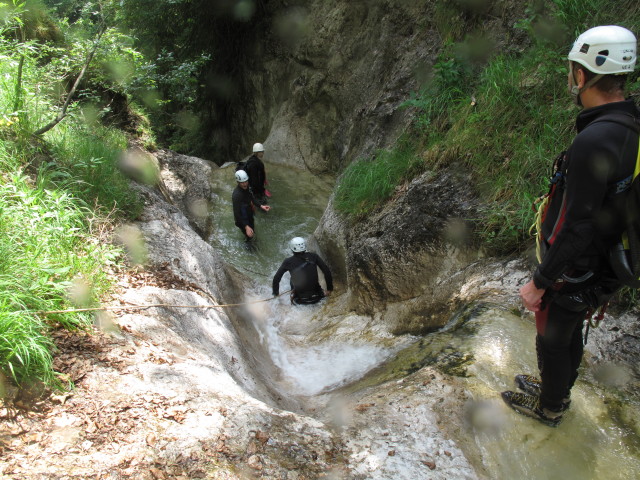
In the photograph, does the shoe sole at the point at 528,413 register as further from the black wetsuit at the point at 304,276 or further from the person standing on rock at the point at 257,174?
the person standing on rock at the point at 257,174

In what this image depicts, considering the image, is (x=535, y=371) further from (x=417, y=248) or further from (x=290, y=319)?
(x=290, y=319)

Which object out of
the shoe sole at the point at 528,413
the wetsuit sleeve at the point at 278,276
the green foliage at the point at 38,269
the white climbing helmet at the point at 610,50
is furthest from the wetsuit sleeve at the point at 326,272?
the white climbing helmet at the point at 610,50

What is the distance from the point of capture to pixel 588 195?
1.81 meters

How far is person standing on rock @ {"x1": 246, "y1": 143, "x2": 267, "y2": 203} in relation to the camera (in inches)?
385

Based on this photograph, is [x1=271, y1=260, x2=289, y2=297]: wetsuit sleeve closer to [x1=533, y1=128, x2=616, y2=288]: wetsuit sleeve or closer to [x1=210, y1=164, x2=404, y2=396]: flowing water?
[x1=210, y1=164, x2=404, y2=396]: flowing water

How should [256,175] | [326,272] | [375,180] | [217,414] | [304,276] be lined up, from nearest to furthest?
[217,414], [375,180], [304,276], [326,272], [256,175]

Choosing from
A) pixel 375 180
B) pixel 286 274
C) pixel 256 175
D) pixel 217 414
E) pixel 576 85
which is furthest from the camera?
pixel 256 175

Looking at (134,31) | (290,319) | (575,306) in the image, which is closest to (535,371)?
(575,306)

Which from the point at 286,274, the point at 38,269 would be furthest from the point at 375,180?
the point at 38,269

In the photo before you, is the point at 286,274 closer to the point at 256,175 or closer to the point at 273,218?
the point at 273,218

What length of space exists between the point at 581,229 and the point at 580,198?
0.14 m

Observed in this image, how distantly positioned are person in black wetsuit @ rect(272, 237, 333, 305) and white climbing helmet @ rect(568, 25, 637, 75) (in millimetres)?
5065

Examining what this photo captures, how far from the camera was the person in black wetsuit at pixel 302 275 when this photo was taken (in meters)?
6.59

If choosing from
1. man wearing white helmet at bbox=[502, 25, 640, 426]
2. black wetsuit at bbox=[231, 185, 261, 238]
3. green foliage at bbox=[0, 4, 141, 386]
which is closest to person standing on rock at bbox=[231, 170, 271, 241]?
black wetsuit at bbox=[231, 185, 261, 238]
